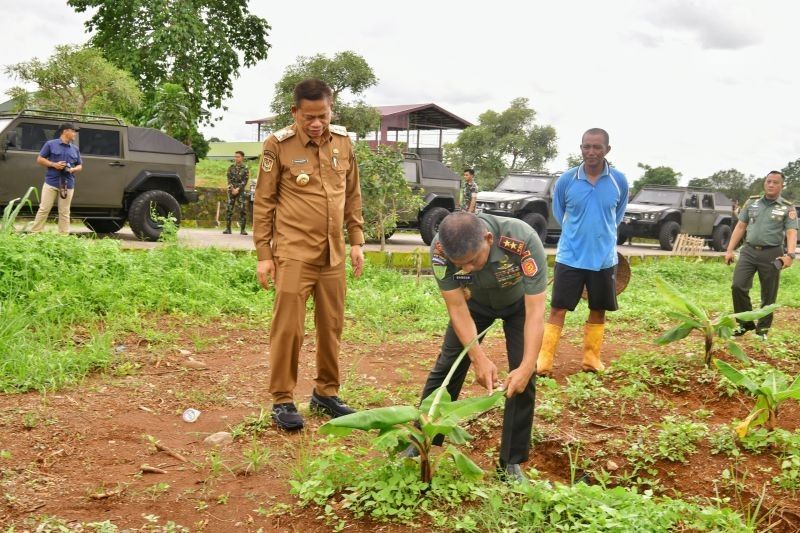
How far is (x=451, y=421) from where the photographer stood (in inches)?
118

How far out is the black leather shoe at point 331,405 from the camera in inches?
169

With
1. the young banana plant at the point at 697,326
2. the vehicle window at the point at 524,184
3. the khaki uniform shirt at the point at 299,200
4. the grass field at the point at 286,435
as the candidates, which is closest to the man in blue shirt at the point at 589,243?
the grass field at the point at 286,435

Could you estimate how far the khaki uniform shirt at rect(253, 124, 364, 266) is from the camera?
411 cm

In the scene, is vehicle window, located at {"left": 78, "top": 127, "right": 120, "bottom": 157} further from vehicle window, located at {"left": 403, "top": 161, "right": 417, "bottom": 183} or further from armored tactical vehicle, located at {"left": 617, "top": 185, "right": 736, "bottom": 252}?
armored tactical vehicle, located at {"left": 617, "top": 185, "right": 736, "bottom": 252}

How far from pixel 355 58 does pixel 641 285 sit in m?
18.3

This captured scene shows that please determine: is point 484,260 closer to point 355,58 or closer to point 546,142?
point 355,58

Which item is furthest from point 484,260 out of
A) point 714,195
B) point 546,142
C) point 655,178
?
point 655,178

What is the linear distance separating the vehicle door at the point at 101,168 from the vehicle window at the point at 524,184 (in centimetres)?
849

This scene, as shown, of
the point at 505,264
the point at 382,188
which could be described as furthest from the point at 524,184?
A: the point at 505,264

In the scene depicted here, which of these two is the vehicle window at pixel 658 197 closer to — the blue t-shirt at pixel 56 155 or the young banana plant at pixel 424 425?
the blue t-shirt at pixel 56 155

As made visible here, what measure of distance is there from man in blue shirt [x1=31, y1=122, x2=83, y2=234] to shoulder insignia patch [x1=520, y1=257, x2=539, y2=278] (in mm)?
8432

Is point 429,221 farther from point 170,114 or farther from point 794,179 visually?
point 794,179

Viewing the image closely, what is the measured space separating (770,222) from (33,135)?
9.57 metres

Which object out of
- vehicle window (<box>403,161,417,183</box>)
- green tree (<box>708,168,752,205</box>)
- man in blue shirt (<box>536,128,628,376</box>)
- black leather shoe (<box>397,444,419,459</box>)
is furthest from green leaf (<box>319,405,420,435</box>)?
green tree (<box>708,168,752,205</box>)
